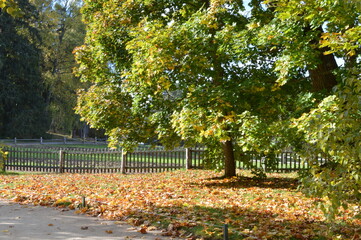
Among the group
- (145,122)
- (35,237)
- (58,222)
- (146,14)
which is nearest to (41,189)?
(145,122)

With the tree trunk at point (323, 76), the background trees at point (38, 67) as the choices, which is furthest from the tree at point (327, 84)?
the background trees at point (38, 67)

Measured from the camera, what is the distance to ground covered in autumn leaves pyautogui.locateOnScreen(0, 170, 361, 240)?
6375 mm

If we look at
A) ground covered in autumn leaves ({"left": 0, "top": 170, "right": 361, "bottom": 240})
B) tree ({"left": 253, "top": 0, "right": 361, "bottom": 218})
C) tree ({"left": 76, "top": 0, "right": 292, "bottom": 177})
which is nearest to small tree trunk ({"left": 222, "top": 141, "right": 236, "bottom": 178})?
tree ({"left": 76, "top": 0, "right": 292, "bottom": 177})

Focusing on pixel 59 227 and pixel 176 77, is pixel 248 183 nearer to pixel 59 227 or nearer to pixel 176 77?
pixel 176 77

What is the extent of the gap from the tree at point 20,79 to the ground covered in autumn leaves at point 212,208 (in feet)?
115

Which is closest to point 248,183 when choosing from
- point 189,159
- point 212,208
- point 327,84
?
point 327,84

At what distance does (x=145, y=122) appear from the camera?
498 inches

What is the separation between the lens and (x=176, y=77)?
11.1 meters

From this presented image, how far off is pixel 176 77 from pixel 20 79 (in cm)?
4061

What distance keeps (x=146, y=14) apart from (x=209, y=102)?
4250 mm

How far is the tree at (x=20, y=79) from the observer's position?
4384cm

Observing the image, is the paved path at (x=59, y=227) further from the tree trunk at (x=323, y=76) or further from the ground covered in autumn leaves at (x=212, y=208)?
the tree trunk at (x=323, y=76)

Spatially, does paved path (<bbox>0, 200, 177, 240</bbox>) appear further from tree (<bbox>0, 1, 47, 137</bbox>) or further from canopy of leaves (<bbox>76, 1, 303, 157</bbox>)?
tree (<bbox>0, 1, 47, 137</bbox>)

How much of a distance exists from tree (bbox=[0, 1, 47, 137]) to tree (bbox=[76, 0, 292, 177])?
109 ft
